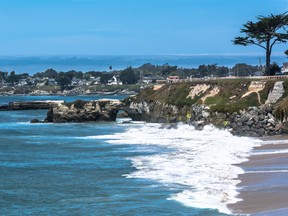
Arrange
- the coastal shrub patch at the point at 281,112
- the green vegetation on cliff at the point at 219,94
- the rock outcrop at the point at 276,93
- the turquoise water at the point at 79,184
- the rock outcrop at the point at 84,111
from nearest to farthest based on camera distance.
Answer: the turquoise water at the point at 79,184
the coastal shrub patch at the point at 281,112
the green vegetation on cliff at the point at 219,94
the rock outcrop at the point at 276,93
the rock outcrop at the point at 84,111

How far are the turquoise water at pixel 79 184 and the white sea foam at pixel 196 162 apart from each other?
64 centimetres

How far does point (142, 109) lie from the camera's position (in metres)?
78.2

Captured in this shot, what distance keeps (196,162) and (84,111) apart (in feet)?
152

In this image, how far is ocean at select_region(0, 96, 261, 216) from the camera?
70.3ft

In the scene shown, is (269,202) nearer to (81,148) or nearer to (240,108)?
(81,148)

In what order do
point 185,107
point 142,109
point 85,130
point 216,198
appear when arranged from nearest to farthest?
1. point 216,198
2. point 85,130
3. point 185,107
4. point 142,109

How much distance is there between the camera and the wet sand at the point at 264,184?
20.0 m

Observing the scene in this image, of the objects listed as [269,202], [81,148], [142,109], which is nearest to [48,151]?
[81,148]

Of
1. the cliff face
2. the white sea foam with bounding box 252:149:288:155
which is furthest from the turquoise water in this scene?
the cliff face

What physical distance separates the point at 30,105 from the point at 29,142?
76.9 meters

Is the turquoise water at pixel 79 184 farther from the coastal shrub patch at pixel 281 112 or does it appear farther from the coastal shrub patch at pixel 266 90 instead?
the coastal shrub patch at pixel 266 90

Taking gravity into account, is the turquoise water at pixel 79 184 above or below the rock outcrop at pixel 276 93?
below

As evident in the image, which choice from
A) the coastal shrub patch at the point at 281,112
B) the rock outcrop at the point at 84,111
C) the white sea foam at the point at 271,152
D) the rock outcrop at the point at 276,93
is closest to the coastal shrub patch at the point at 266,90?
the rock outcrop at the point at 276,93

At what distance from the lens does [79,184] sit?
86.6 ft
